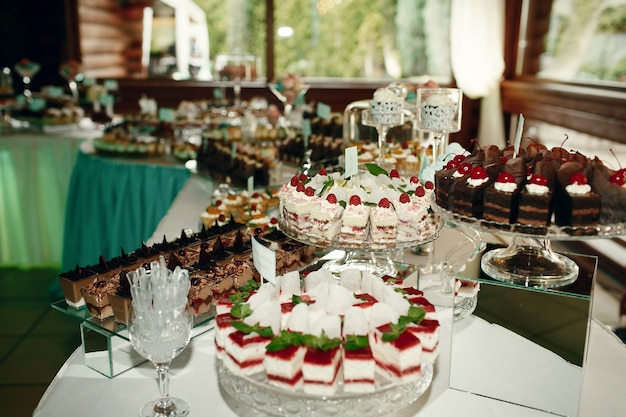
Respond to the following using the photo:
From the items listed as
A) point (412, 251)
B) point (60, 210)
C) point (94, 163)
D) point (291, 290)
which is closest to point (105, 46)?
point (60, 210)

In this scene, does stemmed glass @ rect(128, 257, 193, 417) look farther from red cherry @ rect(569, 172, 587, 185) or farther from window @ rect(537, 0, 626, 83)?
window @ rect(537, 0, 626, 83)

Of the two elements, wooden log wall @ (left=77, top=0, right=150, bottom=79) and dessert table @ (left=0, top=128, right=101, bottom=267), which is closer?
dessert table @ (left=0, top=128, right=101, bottom=267)

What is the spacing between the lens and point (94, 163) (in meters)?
4.10

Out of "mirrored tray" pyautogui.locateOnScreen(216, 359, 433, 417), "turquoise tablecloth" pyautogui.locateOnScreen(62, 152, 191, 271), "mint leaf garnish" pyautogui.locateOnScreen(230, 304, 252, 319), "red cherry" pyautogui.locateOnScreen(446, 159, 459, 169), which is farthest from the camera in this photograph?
"turquoise tablecloth" pyautogui.locateOnScreen(62, 152, 191, 271)

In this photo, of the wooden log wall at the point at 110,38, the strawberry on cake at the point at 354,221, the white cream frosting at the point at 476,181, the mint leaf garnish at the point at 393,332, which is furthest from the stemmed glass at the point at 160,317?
the wooden log wall at the point at 110,38

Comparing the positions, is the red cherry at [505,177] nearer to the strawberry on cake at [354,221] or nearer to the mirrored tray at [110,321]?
the strawberry on cake at [354,221]

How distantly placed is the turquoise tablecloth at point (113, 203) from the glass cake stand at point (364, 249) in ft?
6.12

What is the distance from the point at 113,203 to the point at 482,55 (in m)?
4.31

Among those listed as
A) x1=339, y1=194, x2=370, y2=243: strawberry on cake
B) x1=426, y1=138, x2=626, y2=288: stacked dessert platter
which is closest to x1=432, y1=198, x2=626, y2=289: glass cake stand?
x1=426, y1=138, x2=626, y2=288: stacked dessert platter

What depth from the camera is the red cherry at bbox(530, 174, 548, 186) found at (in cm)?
158

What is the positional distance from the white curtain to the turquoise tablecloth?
3912 mm

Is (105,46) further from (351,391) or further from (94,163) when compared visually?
(351,391)

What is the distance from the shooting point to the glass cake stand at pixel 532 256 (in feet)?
4.87

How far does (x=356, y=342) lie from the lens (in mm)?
1240
